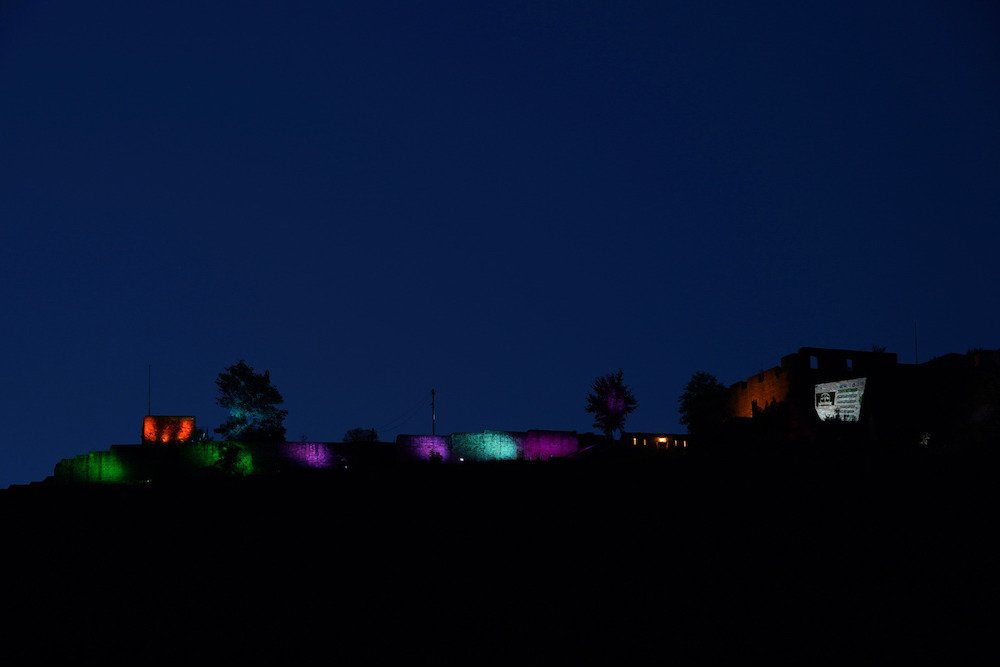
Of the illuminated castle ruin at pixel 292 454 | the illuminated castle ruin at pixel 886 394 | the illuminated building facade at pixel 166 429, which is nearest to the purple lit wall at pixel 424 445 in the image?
the illuminated castle ruin at pixel 292 454

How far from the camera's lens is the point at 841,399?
120ft

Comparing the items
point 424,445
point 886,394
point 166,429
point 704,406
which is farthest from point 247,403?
point 886,394

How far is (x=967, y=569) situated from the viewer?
13992 millimetres

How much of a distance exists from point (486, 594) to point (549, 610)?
157cm

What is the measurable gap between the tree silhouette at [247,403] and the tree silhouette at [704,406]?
88.9 ft

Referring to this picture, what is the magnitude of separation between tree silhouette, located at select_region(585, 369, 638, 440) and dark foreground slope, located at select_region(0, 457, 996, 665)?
29256mm

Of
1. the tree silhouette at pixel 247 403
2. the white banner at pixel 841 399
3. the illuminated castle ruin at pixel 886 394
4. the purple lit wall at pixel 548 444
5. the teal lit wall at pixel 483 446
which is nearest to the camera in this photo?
the illuminated castle ruin at pixel 886 394

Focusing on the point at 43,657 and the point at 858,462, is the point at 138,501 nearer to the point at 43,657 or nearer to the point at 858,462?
the point at 43,657

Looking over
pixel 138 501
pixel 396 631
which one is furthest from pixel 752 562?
pixel 138 501

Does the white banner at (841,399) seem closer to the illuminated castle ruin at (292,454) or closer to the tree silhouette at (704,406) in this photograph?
the tree silhouette at (704,406)

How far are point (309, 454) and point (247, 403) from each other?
45.0ft

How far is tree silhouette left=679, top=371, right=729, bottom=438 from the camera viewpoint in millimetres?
45719

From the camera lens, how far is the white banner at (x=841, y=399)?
116 feet

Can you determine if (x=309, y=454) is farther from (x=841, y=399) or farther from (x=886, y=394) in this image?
(x=886, y=394)
